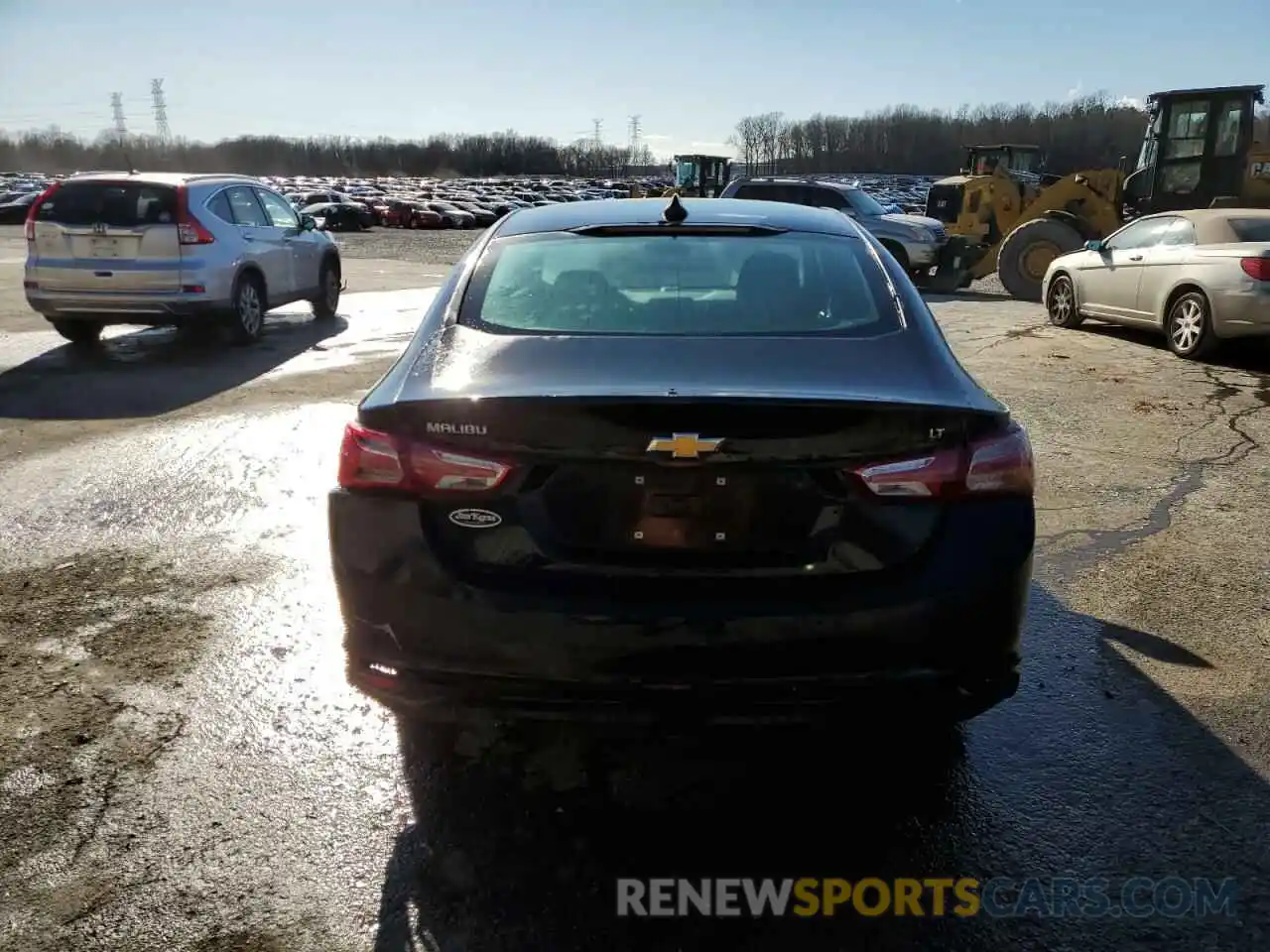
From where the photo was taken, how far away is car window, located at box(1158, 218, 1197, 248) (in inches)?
389

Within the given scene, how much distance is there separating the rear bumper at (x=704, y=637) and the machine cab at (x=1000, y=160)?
22.1 meters

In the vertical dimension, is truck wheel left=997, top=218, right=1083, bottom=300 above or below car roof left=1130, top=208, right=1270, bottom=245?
below

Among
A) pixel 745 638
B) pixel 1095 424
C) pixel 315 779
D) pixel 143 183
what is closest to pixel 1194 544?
pixel 1095 424

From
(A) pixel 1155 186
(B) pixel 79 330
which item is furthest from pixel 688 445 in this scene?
(A) pixel 1155 186

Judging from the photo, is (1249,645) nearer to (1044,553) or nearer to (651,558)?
(1044,553)

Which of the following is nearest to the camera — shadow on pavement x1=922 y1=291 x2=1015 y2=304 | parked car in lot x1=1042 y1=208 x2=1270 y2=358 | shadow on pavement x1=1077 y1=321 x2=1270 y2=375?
parked car in lot x1=1042 y1=208 x2=1270 y2=358

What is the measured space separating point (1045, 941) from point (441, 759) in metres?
1.71

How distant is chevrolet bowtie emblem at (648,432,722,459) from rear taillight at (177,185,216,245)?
8.69m

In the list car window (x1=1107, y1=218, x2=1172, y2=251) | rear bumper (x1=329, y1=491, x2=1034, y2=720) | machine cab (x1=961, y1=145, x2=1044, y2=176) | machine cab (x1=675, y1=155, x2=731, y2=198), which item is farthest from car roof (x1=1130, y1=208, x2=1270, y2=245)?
machine cab (x1=675, y1=155, x2=731, y2=198)

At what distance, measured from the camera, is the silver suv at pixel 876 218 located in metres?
16.8

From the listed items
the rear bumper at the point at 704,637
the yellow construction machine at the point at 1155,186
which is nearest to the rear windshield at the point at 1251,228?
the yellow construction machine at the point at 1155,186

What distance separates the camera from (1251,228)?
9469 millimetres

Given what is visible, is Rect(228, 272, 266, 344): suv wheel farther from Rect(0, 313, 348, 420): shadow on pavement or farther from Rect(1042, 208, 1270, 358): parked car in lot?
Rect(1042, 208, 1270, 358): parked car in lot

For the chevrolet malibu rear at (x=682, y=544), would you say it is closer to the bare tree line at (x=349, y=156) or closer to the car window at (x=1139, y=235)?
the car window at (x=1139, y=235)
